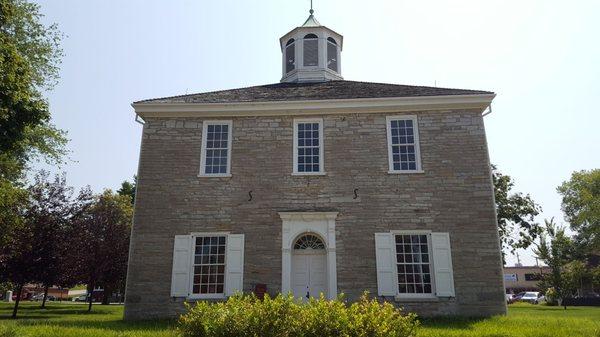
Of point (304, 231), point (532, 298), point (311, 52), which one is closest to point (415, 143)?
point (304, 231)

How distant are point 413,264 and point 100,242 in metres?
18.2

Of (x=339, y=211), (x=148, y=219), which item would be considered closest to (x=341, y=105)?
(x=339, y=211)

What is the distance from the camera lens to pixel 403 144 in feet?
48.7

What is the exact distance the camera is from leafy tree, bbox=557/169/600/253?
44281 millimetres

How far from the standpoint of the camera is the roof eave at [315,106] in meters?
14.8

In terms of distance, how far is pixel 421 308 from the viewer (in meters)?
13.3

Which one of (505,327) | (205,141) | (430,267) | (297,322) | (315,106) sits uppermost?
(315,106)

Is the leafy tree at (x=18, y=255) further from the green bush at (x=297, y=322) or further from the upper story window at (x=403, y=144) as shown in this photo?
Answer: the green bush at (x=297, y=322)

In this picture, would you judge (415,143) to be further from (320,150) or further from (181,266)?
(181,266)

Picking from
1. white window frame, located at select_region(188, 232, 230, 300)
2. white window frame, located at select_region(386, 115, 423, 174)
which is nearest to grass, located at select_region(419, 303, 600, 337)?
white window frame, located at select_region(386, 115, 423, 174)

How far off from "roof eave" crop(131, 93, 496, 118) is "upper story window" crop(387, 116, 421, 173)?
0.43m

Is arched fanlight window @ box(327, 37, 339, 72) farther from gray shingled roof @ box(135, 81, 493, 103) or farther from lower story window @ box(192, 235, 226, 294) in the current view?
lower story window @ box(192, 235, 226, 294)

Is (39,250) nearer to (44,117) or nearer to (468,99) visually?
(44,117)

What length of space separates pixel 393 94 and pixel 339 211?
450cm
